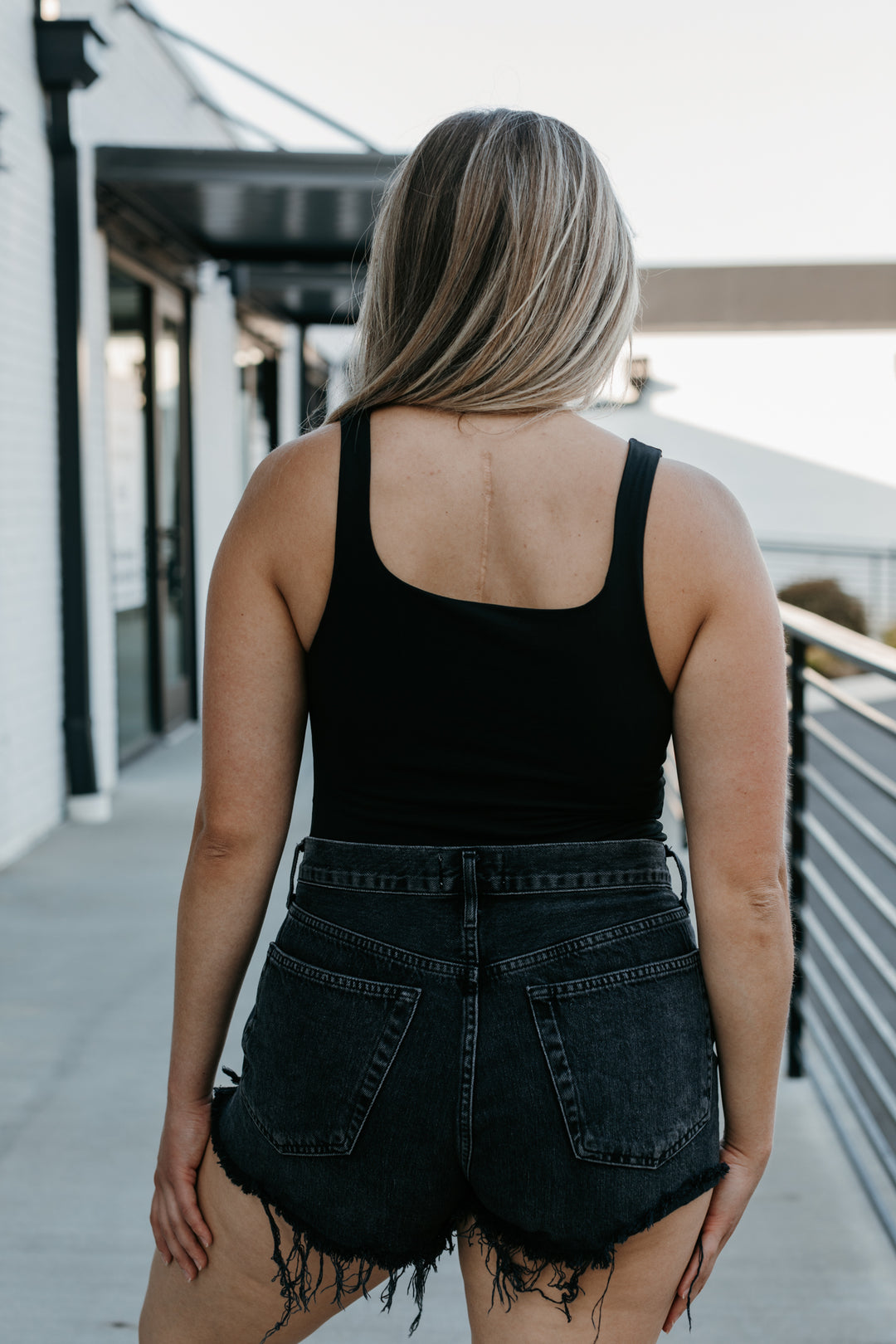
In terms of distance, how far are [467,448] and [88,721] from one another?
4.60 m

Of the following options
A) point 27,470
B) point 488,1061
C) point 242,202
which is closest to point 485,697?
point 488,1061

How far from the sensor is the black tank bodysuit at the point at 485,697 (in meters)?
0.87

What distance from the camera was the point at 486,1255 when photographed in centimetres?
90

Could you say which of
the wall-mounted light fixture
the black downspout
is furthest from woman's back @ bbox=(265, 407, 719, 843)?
the wall-mounted light fixture

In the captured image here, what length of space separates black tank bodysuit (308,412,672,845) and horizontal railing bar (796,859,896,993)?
1617mm

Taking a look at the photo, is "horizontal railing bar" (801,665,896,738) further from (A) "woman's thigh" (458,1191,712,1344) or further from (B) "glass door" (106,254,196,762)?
(B) "glass door" (106,254,196,762)

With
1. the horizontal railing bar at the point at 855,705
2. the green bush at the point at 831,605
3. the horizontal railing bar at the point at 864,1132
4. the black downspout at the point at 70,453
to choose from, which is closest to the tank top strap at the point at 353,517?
the horizontal railing bar at the point at 855,705

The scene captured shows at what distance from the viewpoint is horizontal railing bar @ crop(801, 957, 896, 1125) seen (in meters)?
2.20

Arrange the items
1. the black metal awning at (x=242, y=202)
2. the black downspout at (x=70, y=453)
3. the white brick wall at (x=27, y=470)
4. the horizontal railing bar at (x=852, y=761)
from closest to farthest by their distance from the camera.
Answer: the horizontal railing bar at (x=852, y=761)
the white brick wall at (x=27, y=470)
the black downspout at (x=70, y=453)
the black metal awning at (x=242, y=202)

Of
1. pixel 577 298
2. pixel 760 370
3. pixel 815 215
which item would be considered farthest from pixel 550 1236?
pixel 815 215

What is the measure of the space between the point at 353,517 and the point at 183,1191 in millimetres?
596

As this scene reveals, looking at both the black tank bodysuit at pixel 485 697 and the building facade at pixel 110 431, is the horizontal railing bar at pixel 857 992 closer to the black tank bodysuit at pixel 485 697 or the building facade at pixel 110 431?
the black tank bodysuit at pixel 485 697

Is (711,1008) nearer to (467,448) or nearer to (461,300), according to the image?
(467,448)

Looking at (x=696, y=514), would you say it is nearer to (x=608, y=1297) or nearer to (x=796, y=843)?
(x=608, y=1297)
